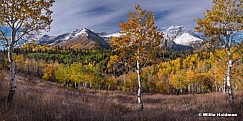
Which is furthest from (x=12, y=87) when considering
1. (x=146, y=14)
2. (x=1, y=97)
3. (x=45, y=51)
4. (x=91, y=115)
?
(x=45, y=51)

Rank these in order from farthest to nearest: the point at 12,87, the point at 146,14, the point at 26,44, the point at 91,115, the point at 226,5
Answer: the point at 146,14
the point at 226,5
the point at 26,44
the point at 12,87
the point at 91,115

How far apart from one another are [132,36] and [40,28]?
781 cm

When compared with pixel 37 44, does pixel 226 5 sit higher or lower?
higher

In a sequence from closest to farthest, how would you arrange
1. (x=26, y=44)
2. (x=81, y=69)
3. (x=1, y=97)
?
(x=1, y=97) → (x=26, y=44) → (x=81, y=69)

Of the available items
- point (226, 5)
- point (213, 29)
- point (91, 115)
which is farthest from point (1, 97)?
point (226, 5)

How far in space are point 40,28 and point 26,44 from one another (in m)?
0.91

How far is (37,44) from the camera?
29.2 feet

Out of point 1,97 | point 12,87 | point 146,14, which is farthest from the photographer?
point 146,14

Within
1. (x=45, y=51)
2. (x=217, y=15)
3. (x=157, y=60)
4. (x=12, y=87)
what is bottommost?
(x=12, y=87)

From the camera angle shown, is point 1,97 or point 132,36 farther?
point 132,36

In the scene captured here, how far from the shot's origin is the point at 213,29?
13055 mm

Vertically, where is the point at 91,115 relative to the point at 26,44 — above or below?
below

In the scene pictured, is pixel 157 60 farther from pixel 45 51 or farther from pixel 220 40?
pixel 45 51

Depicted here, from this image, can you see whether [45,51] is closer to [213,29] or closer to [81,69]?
[81,69]
